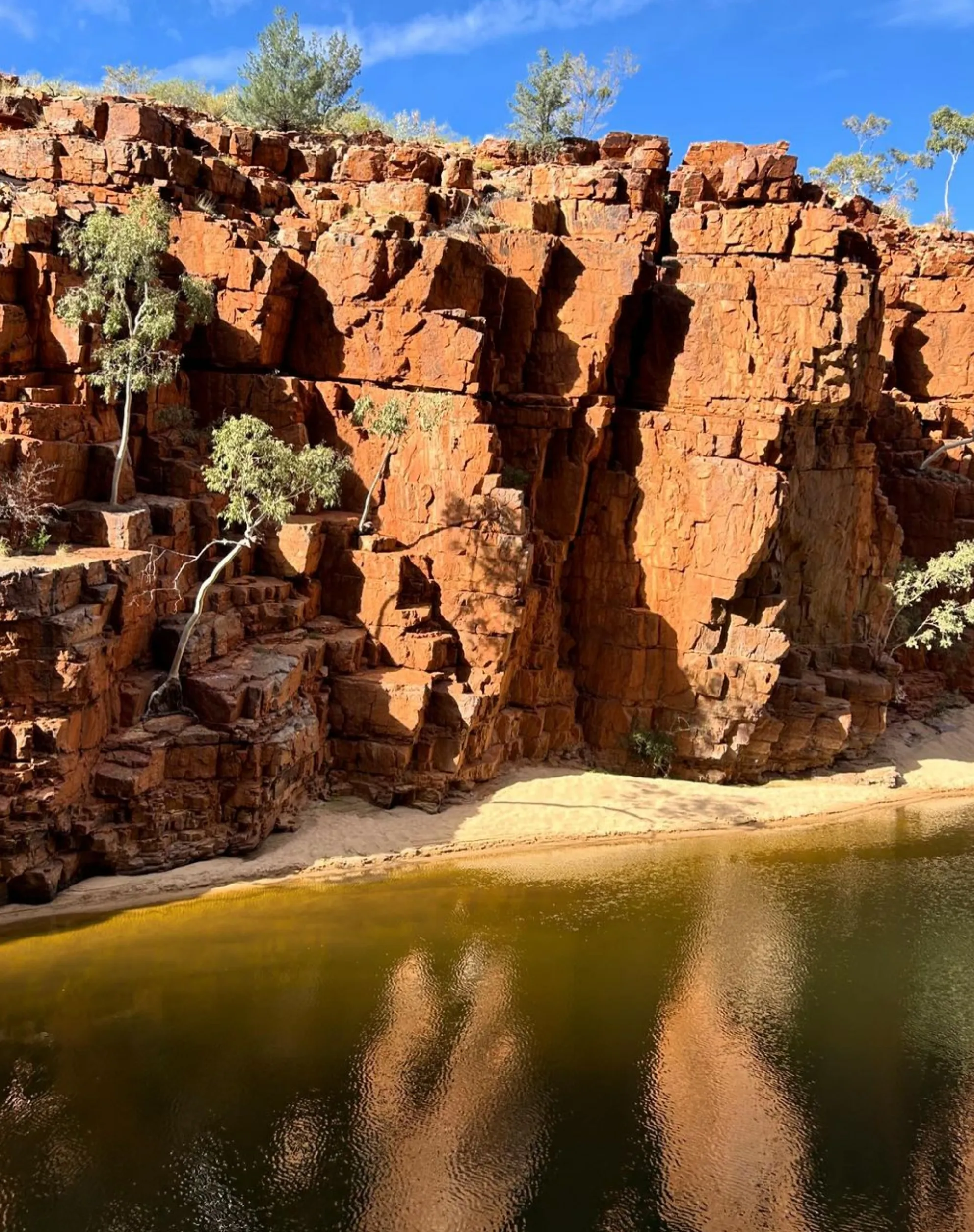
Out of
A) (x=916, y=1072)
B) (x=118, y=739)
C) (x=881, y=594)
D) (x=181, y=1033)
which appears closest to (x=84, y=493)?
(x=118, y=739)

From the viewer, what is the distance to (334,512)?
26609 mm

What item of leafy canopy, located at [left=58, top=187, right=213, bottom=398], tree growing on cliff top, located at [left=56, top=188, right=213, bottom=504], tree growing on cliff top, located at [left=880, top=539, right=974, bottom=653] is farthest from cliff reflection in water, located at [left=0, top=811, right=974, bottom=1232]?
tree growing on cliff top, located at [left=880, top=539, right=974, bottom=653]

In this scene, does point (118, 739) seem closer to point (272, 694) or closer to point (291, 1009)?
point (272, 694)

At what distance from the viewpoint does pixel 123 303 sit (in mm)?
23078

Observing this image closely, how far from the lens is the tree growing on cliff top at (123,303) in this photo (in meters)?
22.6

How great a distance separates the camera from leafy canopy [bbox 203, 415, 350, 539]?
71.4ft

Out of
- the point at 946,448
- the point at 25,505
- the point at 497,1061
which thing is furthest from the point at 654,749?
the point at 25,505

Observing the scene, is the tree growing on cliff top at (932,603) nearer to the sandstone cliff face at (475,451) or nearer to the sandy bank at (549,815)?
the sandstone cliff face at (475,451)

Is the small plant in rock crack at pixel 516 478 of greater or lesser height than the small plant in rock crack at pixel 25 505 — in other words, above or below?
above

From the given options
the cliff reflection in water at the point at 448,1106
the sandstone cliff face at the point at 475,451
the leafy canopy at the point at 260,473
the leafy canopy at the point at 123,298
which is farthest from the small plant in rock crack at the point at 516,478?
the cliff reflection in water at the point at 448,1106

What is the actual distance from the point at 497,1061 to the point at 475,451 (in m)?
14.8

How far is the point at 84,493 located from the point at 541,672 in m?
12.7

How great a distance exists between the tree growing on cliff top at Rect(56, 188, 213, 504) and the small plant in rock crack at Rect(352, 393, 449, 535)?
4903mm

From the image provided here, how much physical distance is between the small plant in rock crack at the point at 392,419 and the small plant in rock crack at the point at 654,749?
974 centimetres
